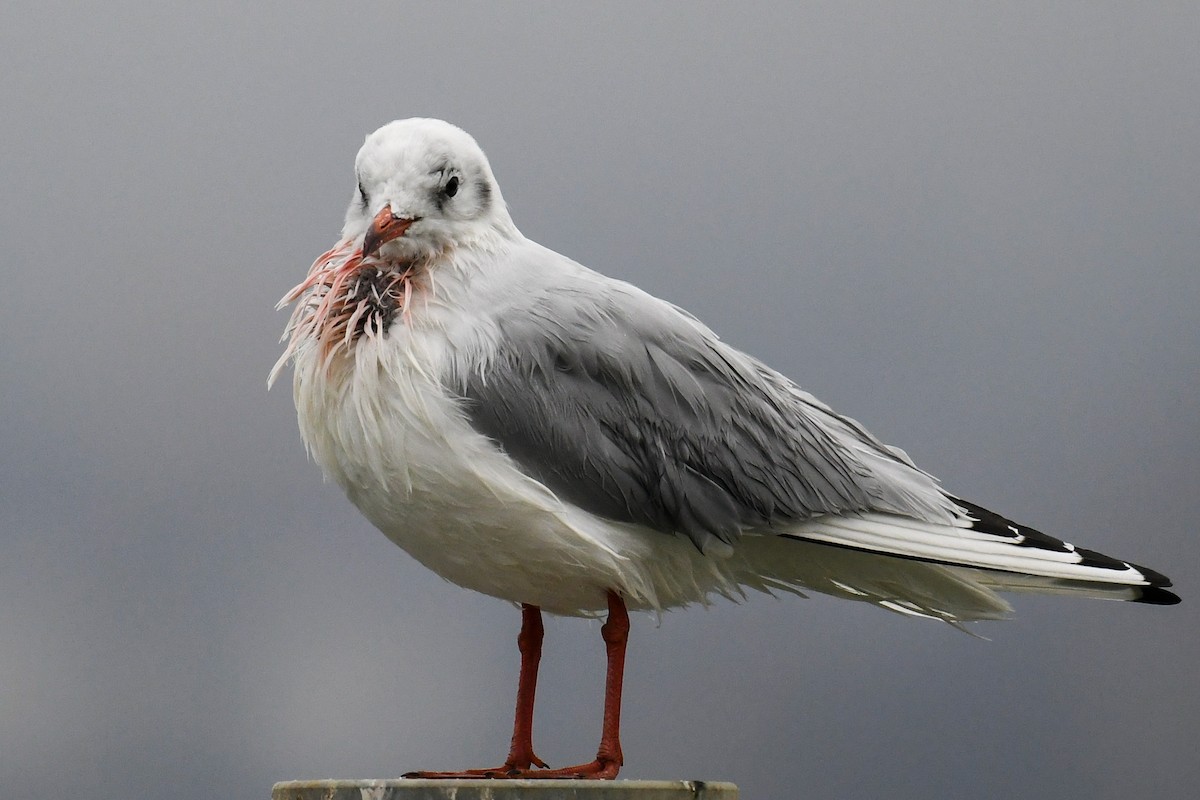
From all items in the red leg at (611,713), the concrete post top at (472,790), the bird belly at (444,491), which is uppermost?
the bird belly at (444,491)

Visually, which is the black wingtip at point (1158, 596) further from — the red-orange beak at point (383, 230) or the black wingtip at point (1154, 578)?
the red-orange beak at point (383, 230)

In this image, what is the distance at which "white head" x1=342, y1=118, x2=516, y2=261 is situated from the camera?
2.09 metres

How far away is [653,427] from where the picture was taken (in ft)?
6.90

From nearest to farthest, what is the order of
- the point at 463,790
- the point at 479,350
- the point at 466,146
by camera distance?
the point at 463,790 → the point at 479,350 → the point at 466,146

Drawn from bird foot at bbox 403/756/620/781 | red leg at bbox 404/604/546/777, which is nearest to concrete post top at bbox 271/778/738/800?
bird foot at bbox 403/756/620/781

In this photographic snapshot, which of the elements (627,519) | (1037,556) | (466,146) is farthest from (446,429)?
Answer: (1037,556)

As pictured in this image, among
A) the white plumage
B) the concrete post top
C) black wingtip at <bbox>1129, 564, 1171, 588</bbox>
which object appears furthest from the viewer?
black wingtip at <bbox>1129, 564, 1171, 588</bbox>

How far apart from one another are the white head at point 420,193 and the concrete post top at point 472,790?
2.67 feet

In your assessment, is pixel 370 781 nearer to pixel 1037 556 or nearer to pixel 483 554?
pixel 483 554

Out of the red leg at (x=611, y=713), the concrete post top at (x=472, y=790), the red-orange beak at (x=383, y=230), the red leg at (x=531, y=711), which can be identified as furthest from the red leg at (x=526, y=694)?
the red-orange beak at (x=383, y=230)

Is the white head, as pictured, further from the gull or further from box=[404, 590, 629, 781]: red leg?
box=[404, 590, 629, 781]: red leg

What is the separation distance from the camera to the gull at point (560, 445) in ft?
6.60

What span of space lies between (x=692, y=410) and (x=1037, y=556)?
0.64m

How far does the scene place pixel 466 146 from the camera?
217cm
